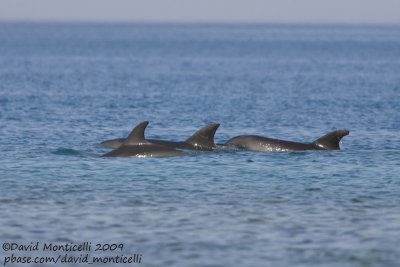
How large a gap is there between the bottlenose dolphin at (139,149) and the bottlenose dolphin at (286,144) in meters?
2.52

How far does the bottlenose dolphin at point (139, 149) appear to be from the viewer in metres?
27.7

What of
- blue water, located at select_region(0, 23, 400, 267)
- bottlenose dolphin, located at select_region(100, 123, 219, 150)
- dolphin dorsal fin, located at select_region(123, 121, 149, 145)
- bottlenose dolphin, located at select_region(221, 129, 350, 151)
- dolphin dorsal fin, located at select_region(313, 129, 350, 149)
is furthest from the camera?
dolphin dorsal fin, located at select_region(313, 129, 350, 149)

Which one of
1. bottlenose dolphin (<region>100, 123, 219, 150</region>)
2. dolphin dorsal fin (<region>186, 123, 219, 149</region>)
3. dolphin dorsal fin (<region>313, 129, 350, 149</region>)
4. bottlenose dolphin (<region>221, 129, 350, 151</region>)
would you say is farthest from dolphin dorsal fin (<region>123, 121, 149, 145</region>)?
dolphin dorsal fin (<region>313, 129, 350, 149</region>)

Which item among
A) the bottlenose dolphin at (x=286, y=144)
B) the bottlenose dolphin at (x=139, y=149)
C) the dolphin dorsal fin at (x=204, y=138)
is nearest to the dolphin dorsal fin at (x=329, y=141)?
the bottlenose dolphin at (x=286, y=144)

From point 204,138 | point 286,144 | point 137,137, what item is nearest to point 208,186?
point 137,137

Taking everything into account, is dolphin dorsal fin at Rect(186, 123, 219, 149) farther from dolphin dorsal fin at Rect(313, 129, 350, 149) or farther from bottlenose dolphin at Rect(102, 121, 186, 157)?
dolphin dorsal fin at Rect(313, 129, 350, 149)

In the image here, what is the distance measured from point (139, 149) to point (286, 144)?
169 inches

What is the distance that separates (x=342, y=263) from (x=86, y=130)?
20.5 m

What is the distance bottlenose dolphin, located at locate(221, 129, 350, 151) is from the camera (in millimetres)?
29688

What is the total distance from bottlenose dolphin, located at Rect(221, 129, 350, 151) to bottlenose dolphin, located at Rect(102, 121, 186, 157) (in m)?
2.52

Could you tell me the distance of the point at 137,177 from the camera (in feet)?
80.4

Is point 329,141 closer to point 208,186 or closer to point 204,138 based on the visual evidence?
point 204,138

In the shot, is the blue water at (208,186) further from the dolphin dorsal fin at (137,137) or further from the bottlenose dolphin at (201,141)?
the dolphin dorsal fin at (137,137)

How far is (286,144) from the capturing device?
2980cm
